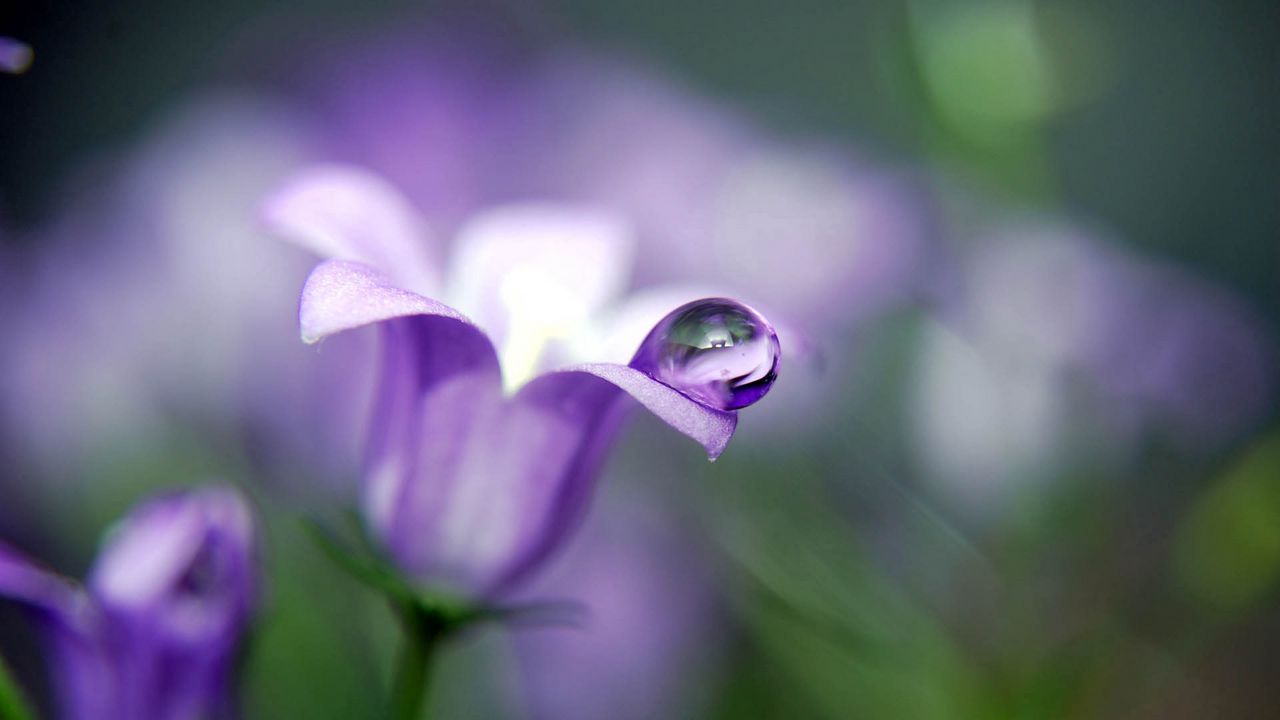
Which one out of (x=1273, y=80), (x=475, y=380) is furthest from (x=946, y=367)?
(x=1273, y=80)

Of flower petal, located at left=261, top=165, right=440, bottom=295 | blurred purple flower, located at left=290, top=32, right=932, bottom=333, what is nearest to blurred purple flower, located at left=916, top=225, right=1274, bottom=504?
blurred purple flower, located at left=290, top=32, right=932, bottom=333

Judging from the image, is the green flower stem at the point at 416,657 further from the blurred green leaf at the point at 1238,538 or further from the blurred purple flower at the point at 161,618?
the blurred green leaf at the point at 1238,538

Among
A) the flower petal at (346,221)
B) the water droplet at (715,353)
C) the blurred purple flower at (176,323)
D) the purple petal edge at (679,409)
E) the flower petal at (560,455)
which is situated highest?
the water droplet at (715,353)

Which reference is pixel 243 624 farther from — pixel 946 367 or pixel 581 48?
pixel 581 48

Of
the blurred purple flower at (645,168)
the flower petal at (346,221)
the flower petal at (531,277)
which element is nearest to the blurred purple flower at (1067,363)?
the blurred purple flower at (645,168)

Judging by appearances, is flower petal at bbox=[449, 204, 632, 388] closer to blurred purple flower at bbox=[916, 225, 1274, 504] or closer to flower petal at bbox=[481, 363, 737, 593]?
flower petal at bbox=[481, 363, 737, 593]
